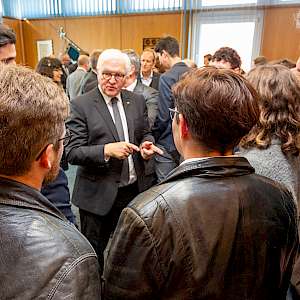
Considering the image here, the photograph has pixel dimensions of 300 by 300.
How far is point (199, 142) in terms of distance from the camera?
35.6 inches

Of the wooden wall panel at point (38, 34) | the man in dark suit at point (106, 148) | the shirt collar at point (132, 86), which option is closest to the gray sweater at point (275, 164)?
the man in dark suit at point (106, 148)

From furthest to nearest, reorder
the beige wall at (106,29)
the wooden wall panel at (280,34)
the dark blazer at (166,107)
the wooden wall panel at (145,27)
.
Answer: the beige wall at (106,29)
the wooden wall panel at (145,27)
the wooden wall panel at (280,34)
the dark blazer at (166,107)

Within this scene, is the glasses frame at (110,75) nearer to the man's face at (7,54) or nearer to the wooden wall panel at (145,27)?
the man's face at (7,54)

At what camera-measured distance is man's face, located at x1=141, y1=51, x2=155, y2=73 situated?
3.32 meters

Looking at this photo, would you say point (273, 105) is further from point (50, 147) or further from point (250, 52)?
point (250, 52)

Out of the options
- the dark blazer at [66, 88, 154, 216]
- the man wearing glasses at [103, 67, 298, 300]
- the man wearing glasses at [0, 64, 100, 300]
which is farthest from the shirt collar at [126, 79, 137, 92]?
the man wearing glasses at [0, 64, 100, 300]

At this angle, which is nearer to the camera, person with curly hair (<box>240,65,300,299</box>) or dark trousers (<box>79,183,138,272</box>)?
person with curly hair (<box>240,65,300,299</box>)

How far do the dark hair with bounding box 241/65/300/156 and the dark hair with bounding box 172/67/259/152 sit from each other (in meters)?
0.38

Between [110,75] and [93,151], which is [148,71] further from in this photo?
[93,151]

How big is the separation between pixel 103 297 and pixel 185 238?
0.30 m

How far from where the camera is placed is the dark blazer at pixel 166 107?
2.52 m

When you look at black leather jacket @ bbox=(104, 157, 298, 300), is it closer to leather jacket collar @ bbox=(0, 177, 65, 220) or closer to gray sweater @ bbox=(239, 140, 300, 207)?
leather jacket collar @ bbox=(0, 177, 65, 220)

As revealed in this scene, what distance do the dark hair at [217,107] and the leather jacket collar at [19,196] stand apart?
0.45 m

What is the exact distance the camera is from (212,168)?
0.85 metres
